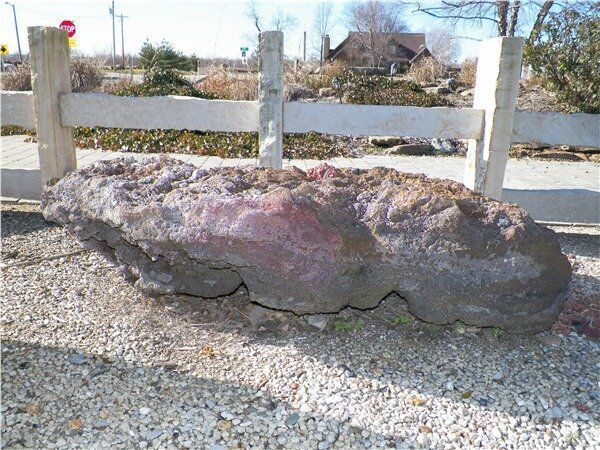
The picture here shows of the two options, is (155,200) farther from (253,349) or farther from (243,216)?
(253,349)

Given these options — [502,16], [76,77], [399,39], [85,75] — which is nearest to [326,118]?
[76,77]

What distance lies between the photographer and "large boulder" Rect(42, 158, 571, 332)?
253cm

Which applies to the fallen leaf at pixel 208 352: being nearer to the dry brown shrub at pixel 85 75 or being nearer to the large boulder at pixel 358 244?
the large boulder at pixel 358 244

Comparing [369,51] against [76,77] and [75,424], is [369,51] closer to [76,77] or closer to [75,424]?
[76,77]

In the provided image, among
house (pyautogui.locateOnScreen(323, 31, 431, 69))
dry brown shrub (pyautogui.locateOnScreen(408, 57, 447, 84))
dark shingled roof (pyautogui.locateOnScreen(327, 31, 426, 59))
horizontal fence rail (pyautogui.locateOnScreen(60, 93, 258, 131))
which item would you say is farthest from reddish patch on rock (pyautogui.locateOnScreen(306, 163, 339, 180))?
dark shingled roof (pyautogui.locateOnScreen(327, 31, 426, 59))

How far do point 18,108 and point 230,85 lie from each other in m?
9.18

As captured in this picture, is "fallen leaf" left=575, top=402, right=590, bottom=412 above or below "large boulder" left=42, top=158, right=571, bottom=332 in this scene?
below

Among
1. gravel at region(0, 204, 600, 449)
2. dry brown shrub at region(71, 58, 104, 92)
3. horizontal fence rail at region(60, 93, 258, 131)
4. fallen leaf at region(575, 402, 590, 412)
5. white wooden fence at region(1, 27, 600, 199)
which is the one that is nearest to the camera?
gravel at region(0, 204, 600, 449)

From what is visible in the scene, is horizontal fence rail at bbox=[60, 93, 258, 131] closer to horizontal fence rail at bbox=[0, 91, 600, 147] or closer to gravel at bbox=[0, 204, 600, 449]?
horizontal fence rail at bbox=[0, 91, 600, 147]

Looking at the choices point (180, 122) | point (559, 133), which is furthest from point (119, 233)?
point (559, 133)

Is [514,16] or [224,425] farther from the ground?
[514,16]

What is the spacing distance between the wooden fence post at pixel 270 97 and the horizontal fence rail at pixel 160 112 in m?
0.11

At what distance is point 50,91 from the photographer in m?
4.42

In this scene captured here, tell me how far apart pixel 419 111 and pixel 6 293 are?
3.36m
